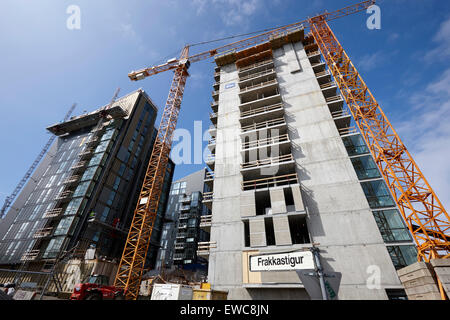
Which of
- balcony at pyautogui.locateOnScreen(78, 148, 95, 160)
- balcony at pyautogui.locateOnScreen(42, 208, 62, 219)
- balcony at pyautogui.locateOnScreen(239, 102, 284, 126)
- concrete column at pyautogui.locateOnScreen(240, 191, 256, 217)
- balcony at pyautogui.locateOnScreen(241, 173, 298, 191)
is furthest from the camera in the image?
balcony at pyautogui.locateOnScreen(78, 148, 95, 160)

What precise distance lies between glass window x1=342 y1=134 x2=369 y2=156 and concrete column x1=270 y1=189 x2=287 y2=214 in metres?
10.1

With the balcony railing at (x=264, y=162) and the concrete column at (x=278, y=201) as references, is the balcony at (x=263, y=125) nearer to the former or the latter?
the balcony railing at (x=264, y=162)

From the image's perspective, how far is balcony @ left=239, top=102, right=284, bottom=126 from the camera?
3024cm

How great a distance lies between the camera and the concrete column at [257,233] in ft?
67.2

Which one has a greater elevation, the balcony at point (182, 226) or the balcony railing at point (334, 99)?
the balcony railing at point (334, 99)

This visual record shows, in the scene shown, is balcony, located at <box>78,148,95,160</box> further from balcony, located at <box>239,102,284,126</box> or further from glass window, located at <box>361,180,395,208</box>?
glass window, located at <box>361,180,395,208</box>

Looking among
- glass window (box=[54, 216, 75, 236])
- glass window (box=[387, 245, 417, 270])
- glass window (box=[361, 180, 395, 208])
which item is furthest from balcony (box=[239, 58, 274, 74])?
glass window (box=[54, 216, 75, 236])

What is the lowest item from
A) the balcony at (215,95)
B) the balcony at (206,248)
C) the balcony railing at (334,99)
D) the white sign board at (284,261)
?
the white sign board at (284,261)

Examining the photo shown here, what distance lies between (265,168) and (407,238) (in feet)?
47.4

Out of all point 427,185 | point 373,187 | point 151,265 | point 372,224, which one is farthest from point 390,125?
point 151,265

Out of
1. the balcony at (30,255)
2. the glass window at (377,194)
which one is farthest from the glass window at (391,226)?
the balcony at (30,255)

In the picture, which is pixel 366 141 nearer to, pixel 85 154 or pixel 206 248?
pixel 206 248

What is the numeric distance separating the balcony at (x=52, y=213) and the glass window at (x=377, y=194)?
4818cm
